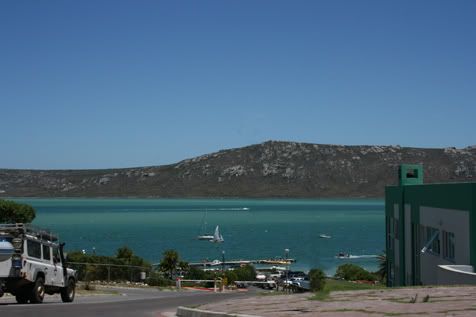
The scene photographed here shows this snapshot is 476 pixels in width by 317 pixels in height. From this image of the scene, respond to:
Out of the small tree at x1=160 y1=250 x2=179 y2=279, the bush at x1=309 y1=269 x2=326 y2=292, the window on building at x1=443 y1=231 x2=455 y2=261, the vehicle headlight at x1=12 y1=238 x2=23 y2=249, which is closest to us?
the vehicle headlight at x1=12 y1=238 x2=23 y2=249

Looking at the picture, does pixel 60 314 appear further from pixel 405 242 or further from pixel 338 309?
pixel 405 242

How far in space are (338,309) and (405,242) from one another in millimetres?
27079

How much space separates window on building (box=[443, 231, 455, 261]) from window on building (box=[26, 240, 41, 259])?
15407mm

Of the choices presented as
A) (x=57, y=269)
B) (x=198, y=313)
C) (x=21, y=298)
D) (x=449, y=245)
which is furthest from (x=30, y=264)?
(x=449, y=245)

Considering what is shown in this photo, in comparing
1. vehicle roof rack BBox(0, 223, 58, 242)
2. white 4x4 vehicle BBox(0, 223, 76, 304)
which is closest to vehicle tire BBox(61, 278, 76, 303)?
white 4x4 vehicle BBox(0, 223, 76, 304)

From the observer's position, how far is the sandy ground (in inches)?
555

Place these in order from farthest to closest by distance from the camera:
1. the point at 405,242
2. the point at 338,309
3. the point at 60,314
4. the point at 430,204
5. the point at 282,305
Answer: the point at 405,242
the point at 430,204
the point at 60,314
the point at 282,305
the point at 338,309

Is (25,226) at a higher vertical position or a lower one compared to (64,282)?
higher

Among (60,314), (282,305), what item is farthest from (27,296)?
(282,305)

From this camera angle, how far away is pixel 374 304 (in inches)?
606

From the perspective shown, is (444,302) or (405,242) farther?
(405,242)

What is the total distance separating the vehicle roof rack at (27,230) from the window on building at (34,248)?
0.29 m

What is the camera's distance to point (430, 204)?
3372cm

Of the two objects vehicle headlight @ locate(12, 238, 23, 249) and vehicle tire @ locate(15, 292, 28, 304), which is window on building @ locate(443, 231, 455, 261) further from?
vehicle headlight @ locate(12, 238, 23, 249)
